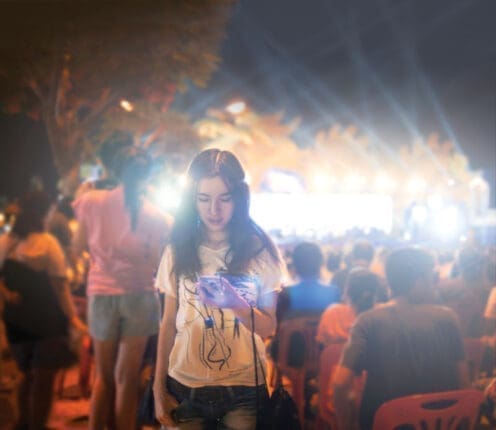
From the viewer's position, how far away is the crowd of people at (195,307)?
1.90 metres

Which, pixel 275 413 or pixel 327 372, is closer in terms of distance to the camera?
pixel 275 413

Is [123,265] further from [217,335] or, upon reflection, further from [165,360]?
[217,335]

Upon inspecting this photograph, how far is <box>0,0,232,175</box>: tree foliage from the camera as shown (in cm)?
427

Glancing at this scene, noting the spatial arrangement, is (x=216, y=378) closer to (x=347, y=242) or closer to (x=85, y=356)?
(x=85, y=356)

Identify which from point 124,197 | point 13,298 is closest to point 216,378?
point 124,197

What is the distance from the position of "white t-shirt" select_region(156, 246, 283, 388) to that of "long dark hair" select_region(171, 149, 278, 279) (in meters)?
0.04

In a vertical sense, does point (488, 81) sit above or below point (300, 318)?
above

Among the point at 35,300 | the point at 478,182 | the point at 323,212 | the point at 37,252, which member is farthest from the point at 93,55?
the point at 323,212

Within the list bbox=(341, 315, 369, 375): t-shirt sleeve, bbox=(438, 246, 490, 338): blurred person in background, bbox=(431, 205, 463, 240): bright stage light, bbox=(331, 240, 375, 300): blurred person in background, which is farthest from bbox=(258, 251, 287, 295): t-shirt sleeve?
bbox=(431, 205, 463, 240): bright stage light

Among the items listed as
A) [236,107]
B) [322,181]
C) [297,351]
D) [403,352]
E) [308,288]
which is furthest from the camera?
[322,181]

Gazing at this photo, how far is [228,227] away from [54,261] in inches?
60.3

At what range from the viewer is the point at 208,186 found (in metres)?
1.96

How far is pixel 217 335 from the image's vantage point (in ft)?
6.19

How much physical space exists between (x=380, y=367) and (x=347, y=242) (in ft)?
30.7
